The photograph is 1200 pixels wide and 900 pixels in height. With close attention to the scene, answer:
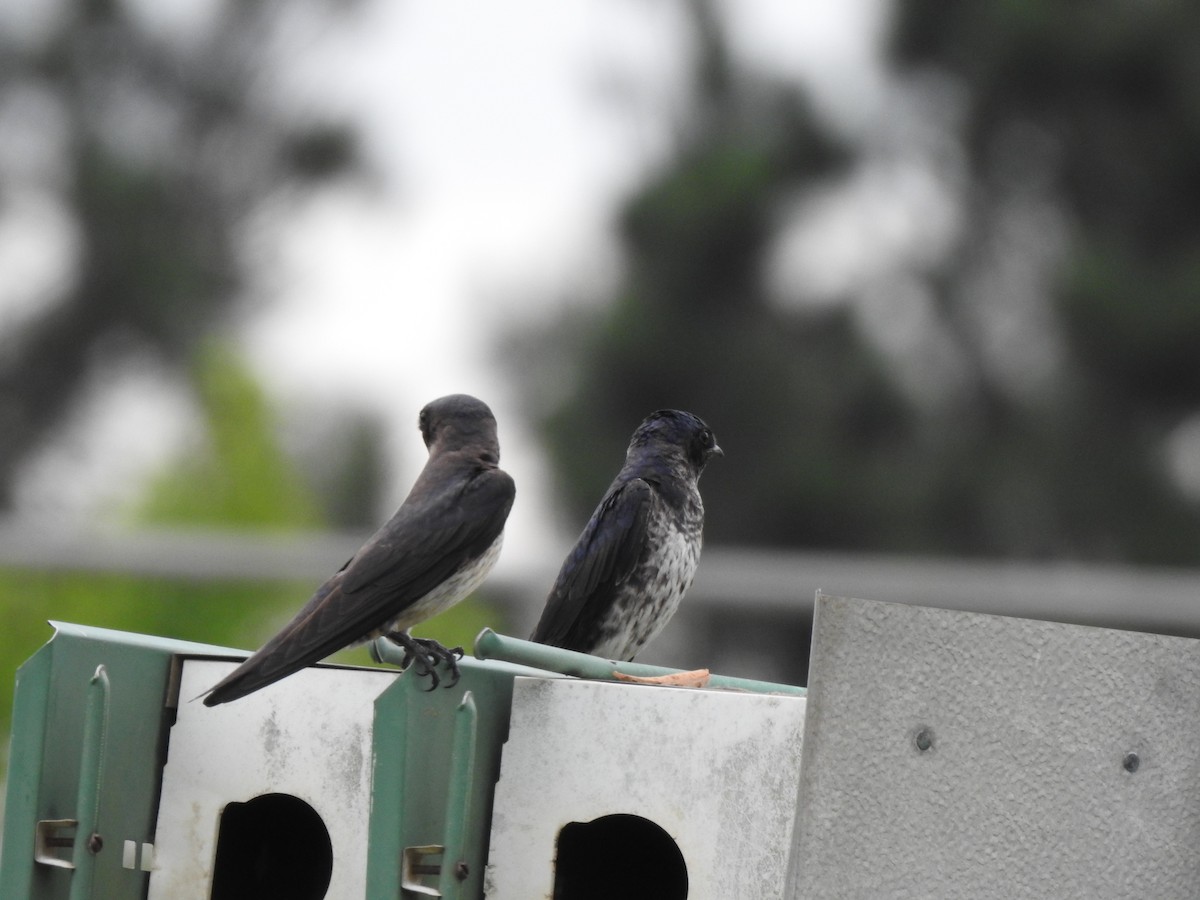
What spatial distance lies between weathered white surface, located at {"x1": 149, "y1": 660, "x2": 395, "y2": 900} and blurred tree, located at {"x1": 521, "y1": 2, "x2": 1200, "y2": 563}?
18775 millimetres

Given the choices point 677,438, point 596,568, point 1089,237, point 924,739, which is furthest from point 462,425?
point 1089,237

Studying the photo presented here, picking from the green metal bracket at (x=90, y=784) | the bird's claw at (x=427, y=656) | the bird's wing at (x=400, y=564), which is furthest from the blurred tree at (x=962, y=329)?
the green metal bracket at (x=90, y=784)

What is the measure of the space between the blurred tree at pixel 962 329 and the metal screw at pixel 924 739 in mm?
19574

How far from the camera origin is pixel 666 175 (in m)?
24.6

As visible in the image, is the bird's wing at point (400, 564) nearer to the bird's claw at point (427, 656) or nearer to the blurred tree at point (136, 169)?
the bird's claw at point (427, 656)

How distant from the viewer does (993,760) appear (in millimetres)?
2443

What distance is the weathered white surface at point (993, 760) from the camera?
2.35 meters

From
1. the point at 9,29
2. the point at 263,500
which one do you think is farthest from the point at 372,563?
the point at 9,29

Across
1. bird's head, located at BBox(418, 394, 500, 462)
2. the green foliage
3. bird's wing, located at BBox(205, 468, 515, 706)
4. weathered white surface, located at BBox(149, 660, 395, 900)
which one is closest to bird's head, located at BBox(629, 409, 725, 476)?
bird's head, located at BBox(418, 394, 500, 462)

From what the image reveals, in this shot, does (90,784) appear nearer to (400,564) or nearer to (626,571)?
(400,564)

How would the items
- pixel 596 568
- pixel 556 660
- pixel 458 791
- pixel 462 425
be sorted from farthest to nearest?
1. pixel 596 568
2. pixel 462 425
3. pixel 556 660
4. pixel 458 791

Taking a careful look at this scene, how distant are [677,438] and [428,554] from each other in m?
1.39

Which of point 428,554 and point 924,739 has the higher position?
point 428,554

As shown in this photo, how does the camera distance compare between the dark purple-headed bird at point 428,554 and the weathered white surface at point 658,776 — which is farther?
the dark purple-headed bird at point 428,554
